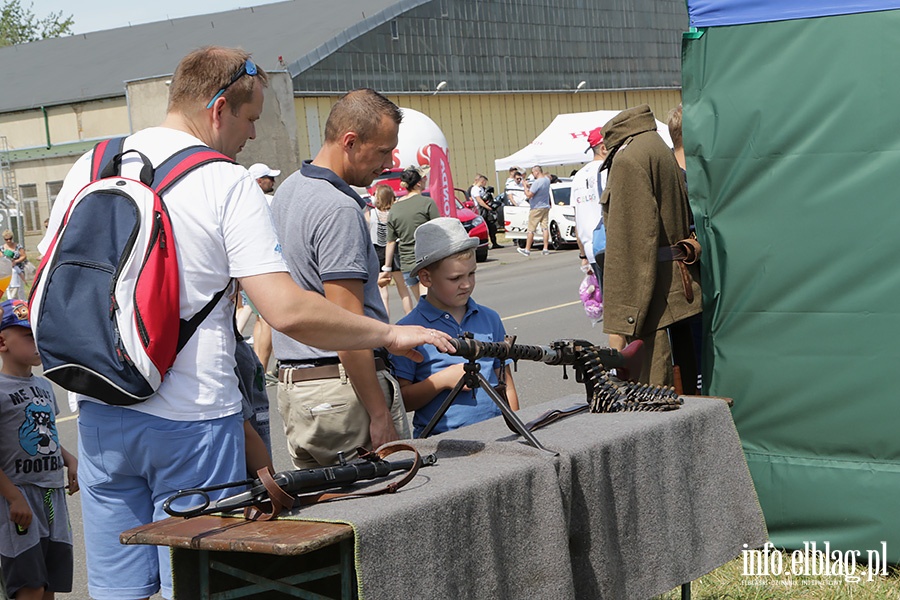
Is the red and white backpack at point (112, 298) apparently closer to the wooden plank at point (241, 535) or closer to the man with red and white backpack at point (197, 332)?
the man with red and white backpack at point (197, 332)

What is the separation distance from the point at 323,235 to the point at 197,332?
94 centimetres

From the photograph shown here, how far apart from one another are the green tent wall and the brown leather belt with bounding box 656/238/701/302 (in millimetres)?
63

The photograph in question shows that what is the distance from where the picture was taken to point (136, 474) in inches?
115

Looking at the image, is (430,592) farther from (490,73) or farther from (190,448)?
(490,73)

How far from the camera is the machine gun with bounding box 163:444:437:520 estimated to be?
2.53 metres

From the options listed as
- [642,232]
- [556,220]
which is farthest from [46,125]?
[642,232]

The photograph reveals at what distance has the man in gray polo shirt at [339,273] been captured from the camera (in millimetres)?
3705

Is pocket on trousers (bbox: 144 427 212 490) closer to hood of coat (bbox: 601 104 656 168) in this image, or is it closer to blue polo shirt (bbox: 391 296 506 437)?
blue polo shirt (bbox: 391 296 506 437)

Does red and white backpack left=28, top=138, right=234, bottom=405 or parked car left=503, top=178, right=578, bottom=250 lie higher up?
red and white backpack left=28, top=138, right=234, bottom=405

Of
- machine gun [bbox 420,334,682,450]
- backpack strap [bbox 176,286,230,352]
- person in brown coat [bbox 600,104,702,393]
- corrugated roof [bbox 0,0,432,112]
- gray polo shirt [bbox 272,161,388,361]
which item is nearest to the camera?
backpack strap [bbox 176,286,230,352]

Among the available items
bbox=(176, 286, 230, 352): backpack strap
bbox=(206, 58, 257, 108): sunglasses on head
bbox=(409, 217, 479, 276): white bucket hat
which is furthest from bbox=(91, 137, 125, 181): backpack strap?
bbox=(409, 217, 479, 276): white bucket hat

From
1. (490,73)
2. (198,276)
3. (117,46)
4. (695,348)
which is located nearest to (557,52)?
(490,73)

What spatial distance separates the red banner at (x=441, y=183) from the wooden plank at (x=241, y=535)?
15125mm

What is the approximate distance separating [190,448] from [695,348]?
3107mm
